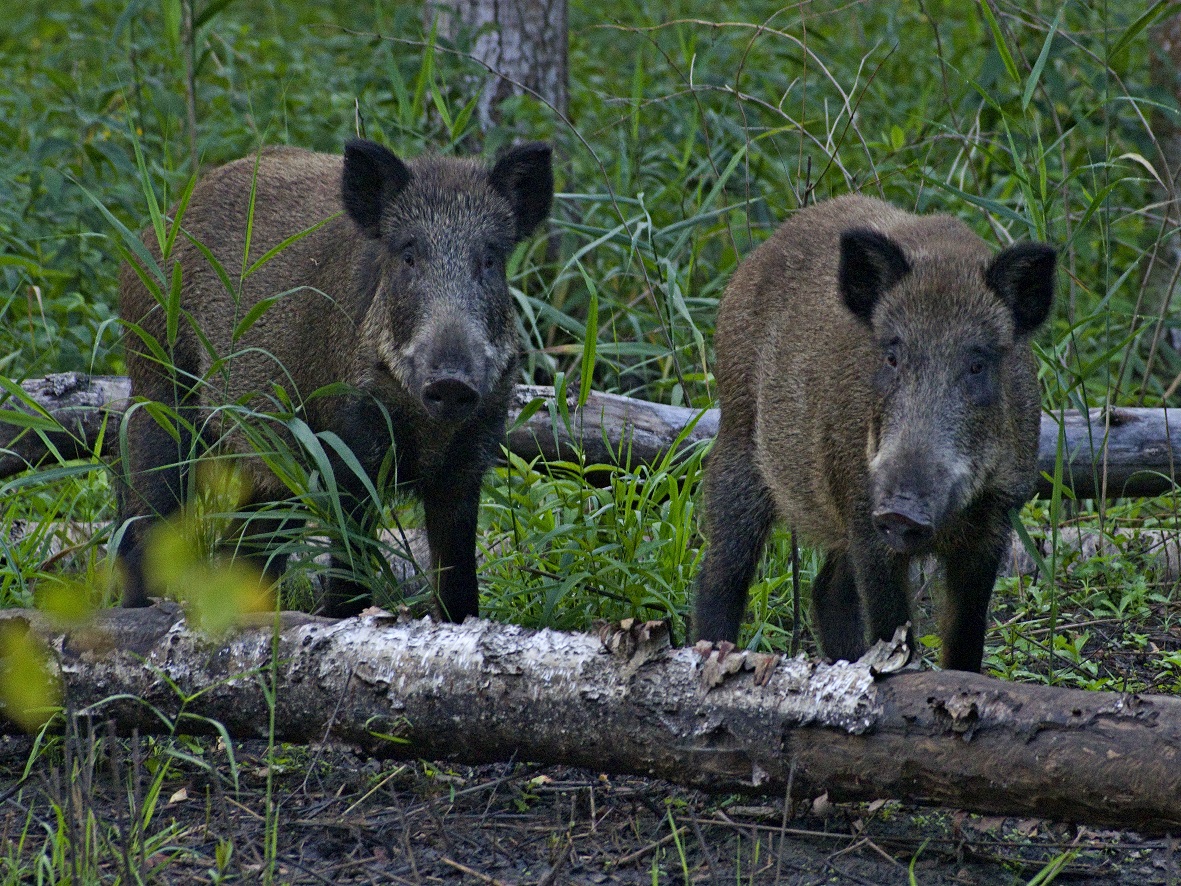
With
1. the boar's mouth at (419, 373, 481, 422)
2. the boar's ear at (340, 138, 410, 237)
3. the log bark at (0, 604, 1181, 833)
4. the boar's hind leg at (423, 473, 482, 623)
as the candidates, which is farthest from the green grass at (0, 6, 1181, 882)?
the boar's ear at (340, 138, 410, 237)

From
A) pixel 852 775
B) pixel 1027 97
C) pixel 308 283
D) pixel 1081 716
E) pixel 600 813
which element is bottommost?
pixel 600 813

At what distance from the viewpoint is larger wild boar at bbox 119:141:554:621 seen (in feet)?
12.6

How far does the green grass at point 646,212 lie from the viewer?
408cm

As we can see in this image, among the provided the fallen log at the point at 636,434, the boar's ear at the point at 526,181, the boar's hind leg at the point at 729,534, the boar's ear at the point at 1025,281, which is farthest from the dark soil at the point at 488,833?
the boar's ear at the point at 526,181

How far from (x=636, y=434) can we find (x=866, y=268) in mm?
1569

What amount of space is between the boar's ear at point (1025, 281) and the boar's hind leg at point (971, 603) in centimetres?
60

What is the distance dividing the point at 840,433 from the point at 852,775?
1247 millimetres

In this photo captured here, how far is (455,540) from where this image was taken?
404cm

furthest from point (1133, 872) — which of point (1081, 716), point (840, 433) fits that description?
point (840, 433)

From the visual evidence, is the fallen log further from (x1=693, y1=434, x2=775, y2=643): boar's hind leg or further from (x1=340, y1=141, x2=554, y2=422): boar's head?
(x1=340, y1=141, x2=554, y2=422): boar's head

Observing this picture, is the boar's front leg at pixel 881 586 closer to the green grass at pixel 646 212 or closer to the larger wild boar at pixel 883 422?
the larger wild boar at pixel 883 422

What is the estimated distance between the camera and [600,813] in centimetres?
306

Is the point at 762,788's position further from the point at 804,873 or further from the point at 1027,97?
the point at 1027,97

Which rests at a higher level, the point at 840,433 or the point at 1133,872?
the point at 840,433
